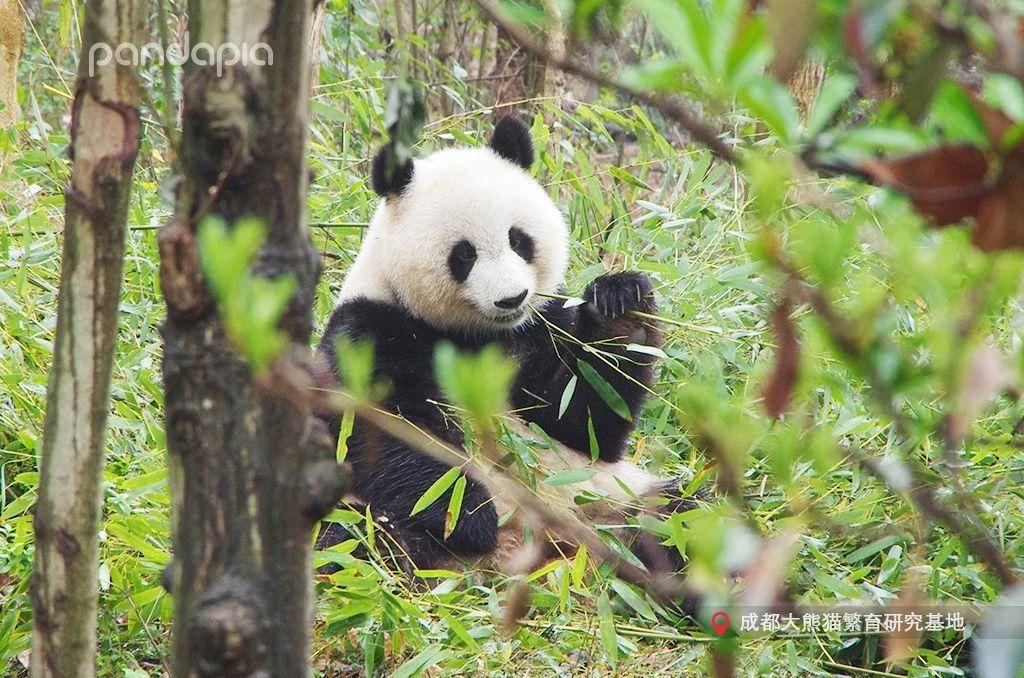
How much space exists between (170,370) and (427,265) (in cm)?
197

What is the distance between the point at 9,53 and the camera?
12.5 feet

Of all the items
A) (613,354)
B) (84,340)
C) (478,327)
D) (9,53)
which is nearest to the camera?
(84,340)

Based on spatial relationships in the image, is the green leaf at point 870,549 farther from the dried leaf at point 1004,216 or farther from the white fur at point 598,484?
the dried leaf at point 1004,216

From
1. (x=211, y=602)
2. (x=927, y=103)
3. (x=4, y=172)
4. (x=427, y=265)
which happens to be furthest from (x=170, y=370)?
(x=4, y=172)

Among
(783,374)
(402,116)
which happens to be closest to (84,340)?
(402,116)

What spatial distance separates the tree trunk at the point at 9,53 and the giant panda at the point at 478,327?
157cm

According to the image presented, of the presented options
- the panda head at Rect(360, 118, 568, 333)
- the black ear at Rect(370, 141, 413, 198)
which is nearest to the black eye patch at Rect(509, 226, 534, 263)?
the panda head at Rect(360, 118, 568, 333)

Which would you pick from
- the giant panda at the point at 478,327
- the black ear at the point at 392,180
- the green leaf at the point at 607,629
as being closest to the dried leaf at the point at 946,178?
the green leaf at the point at 607,629

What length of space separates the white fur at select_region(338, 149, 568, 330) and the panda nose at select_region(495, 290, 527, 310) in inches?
0.5

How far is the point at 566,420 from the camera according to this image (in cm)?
329

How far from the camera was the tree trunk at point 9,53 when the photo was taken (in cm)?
379

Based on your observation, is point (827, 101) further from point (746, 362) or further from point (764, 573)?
point (746, 362)

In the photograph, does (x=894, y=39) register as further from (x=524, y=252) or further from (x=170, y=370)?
(x=524, y=252)

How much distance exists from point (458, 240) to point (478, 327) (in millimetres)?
295
